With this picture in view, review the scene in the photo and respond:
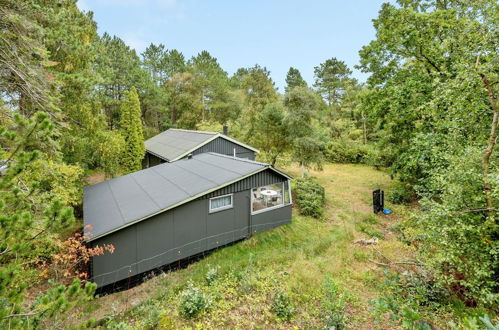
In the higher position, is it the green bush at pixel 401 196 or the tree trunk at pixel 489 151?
the tree trunk at pixel 489 151

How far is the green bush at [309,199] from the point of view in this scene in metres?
12.6

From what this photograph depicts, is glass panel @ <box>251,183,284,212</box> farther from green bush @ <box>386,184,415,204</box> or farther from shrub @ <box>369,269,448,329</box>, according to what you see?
green bush @ <box>386,184,415,204</box>

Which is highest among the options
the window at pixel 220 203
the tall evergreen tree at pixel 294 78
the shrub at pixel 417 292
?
the tall evergreen tree at pixel 294 78

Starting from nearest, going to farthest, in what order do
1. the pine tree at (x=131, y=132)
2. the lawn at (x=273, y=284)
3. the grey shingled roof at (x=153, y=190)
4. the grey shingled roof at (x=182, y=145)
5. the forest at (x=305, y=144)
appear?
the forest at (x=305, y=144)
the lawn at (x=273, y=284)
the grey shingled roof at (x=153, y=190)
the pine tree at (x=131, y=132)
the grey shingled roof at (x=182, y=145)

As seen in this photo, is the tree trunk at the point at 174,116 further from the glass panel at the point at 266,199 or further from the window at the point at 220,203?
the window at the point at 220,203

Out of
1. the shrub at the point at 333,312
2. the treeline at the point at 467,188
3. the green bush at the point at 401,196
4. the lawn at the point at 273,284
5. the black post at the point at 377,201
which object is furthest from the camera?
the green bush at the point at 401,196

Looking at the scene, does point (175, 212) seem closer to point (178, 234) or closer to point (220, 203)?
point (178, 234)

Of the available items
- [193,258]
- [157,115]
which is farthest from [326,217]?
[157,115]

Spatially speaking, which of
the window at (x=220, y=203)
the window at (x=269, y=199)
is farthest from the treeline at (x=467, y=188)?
the window at (x=220, y=203)

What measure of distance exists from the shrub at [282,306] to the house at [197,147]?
11093 mm

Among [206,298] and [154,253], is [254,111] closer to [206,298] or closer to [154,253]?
[154,253]

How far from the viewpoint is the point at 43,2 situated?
370 inches

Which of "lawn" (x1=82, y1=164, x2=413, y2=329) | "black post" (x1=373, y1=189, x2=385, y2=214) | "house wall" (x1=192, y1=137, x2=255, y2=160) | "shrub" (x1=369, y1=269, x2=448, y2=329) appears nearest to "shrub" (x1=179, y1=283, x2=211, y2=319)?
"lawn" (x1=82, y1=164, x2=413, y2=329)

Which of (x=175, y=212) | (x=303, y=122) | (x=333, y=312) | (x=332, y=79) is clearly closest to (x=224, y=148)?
(x=303, y=122)
